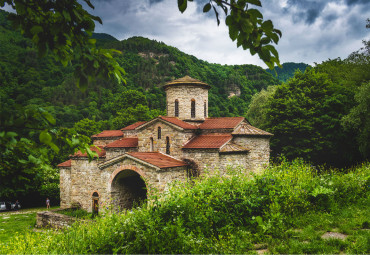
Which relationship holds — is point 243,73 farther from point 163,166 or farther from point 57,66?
point 163,166

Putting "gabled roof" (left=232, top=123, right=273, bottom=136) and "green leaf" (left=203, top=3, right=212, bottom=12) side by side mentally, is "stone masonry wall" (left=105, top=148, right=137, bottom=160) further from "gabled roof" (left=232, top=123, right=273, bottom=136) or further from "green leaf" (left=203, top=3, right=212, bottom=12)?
"green leaf" (left=203, top=3, right=212, bottom=12)

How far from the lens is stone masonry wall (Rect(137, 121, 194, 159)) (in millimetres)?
14141

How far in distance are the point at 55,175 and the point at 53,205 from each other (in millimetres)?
2781

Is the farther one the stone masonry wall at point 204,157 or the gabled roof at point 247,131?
the gabled roof at point 247,131

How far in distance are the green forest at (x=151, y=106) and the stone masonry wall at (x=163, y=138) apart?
3973 mm

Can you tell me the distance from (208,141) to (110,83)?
41622 mm

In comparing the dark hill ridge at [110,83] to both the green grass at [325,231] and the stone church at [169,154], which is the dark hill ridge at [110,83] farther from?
the green grass at [325,231]

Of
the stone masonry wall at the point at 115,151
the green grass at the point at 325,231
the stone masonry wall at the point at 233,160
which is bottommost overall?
the green grass at the point at 325,231

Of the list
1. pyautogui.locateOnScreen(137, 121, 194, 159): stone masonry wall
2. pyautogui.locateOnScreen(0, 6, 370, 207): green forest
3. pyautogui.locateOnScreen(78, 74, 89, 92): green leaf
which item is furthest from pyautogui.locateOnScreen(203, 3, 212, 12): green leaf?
pyautogui.locateOnScreen(137, 121, 194, 159): stone masonry wall

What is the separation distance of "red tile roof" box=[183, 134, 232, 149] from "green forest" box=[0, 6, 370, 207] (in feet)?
13.1

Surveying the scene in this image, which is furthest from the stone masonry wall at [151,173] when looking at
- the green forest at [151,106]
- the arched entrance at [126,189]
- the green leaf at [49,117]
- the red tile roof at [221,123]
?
the green leaf at [49,117]

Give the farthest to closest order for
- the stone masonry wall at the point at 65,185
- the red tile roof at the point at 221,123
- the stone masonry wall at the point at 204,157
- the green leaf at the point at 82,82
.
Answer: the stone masonry wall at the point at 65,185, the red tile roof at the point at 221,123, the stone masonry wall at the point at 204,157, the green leaf at the point at 82,82

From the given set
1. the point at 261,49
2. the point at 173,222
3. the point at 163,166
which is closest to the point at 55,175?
the point at 163,166

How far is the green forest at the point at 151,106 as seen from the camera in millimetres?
2393
